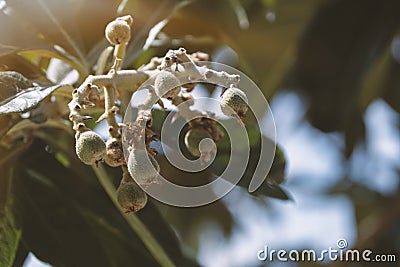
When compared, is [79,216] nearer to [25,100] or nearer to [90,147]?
[25,100]

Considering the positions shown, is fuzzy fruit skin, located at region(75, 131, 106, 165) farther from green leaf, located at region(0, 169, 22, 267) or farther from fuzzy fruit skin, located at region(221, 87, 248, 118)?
green leaf, located at region(0, 169, 22, 267)

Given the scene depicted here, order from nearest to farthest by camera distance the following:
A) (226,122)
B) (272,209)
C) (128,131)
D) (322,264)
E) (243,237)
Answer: (128,131) → (226,122) → (322,264) → (243,237) → (272,209)

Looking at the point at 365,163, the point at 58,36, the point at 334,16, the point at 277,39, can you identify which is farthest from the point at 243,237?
the point at 58,36

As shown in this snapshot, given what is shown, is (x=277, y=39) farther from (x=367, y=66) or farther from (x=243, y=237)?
(x=243, y=237)

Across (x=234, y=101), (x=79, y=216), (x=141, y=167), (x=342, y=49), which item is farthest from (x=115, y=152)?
(x=342, y=49)

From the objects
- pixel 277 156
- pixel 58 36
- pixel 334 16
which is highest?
pixel 58 36

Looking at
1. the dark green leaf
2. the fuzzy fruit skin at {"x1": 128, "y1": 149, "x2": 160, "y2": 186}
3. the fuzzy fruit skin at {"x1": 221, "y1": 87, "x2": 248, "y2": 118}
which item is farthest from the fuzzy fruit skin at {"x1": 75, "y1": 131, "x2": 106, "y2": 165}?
the dark green leaf

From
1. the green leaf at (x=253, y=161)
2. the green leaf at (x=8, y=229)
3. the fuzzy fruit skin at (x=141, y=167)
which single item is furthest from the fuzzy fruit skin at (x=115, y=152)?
the green leaf at (x=8, y=229)
